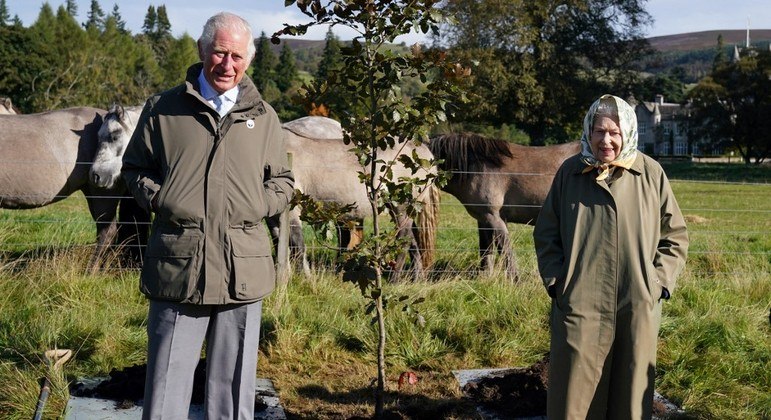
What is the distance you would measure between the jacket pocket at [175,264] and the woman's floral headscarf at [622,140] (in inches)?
63.9

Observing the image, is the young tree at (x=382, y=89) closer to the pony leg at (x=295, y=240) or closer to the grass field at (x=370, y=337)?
the grass field at (x=370, y=337)

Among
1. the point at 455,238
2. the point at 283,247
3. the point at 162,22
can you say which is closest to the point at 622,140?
the point at 283,247

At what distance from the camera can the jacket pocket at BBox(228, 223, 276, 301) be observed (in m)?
3.14

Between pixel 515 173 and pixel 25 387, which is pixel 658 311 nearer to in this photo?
pixel 25 387

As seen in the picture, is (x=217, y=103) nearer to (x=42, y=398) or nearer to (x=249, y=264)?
(x=249, y=264)

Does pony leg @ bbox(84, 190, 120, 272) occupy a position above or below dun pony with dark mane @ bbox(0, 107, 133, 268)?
below

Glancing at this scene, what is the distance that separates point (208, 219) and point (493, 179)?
5.62 meters

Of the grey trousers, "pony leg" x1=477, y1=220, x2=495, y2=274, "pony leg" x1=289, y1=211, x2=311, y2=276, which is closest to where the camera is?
the grey trousers

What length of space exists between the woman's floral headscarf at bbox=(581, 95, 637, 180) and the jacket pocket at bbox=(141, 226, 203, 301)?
5.33 feet

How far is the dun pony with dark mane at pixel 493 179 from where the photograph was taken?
27.5 feet

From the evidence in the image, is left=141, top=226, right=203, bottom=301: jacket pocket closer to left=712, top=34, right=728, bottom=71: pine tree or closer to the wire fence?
the wire fence

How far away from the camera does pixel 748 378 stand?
5.24 meters

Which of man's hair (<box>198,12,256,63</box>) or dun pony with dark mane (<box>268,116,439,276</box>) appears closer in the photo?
man's hair (<box>198,12,256,63</box>)

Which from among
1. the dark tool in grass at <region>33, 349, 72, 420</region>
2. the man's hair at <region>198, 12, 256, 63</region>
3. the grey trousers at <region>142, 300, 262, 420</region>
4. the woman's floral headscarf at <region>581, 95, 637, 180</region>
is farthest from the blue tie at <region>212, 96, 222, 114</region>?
the dark tool in grass at <region>33, 349, 72, 420</region>
